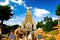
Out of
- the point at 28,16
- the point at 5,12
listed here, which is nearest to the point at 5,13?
the point at 5,12

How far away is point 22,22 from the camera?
71.1 ft

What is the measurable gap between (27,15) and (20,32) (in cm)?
508

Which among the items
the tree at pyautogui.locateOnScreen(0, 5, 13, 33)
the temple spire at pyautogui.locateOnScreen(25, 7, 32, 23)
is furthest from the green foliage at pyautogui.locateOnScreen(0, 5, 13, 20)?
the temple spire at pyautogui.locateOnScreen(25, 7, 32, 23)

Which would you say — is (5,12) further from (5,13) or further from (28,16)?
(28,16)

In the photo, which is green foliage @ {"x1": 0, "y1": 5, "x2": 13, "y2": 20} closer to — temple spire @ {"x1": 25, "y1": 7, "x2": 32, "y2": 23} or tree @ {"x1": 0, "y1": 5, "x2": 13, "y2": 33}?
tree @ {"x1": 0, "y1": 5, "x2": 13, "y2": 33}

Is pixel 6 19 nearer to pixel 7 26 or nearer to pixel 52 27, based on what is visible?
pixel 7 26

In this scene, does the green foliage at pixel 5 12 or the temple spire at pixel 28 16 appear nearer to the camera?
the temple spire at pixel 28 16

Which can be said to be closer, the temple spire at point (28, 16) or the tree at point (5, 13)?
the temple spire at point (28, 16)

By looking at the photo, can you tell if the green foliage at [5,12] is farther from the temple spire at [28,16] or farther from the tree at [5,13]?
the temple spire at [28,16]

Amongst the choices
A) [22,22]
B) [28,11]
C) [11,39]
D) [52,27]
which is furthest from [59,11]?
[11,39]

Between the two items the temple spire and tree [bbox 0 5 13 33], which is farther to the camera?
tree [bbox 0 5 13 33]

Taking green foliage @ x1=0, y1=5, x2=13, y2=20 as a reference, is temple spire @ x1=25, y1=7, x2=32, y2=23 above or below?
below

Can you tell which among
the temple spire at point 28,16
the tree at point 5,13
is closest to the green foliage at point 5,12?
the tree at point 5,13

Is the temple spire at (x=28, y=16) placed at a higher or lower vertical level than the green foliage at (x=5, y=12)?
lower
